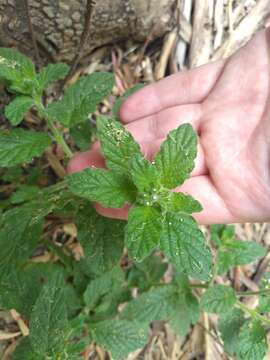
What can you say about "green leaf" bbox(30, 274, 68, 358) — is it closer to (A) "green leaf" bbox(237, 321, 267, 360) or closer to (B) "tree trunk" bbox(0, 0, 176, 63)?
(A) "green leaf" bbox(237, 321, 267, 360)

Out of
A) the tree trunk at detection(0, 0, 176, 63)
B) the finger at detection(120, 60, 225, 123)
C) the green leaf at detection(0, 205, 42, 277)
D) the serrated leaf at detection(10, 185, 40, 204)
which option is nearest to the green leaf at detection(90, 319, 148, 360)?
the green leaf at detection(0, 205, 42, 277)

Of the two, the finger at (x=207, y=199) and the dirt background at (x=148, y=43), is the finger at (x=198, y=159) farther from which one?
the dirt background at (x=148, y=43)

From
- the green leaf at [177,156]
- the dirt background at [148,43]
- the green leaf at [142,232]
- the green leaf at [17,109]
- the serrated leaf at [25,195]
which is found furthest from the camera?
the dirt background at [148,43]

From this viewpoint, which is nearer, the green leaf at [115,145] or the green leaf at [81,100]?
the green leaf at [115,145]

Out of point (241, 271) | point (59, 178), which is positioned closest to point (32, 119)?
point (59, 178)

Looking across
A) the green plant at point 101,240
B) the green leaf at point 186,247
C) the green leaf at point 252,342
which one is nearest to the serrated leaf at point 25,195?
the green plant at point 101,240

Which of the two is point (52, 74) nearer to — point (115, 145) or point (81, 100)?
point (81, 100)

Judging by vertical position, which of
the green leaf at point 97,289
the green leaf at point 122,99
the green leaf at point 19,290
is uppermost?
the green leaf at point 122,99

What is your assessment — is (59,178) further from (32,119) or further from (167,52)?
(167,52)
